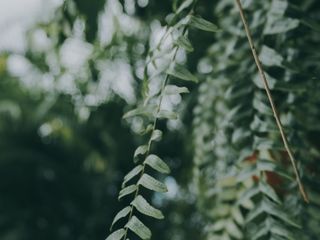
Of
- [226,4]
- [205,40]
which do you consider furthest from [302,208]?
[205,40]

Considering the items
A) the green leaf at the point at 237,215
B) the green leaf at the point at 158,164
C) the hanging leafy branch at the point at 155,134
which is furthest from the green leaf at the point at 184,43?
the green leaf at the point at 237,215

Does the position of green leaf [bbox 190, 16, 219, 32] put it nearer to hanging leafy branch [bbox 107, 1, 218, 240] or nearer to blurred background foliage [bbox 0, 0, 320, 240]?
hanging leafy branch [bbox 107, 1, 218, 240]

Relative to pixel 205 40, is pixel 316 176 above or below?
below

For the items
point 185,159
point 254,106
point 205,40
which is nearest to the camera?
point 254,106

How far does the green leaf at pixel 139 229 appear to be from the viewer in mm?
435

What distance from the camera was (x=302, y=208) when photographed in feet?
2.05

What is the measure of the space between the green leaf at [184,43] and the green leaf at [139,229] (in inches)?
6.4

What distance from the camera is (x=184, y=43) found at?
0.50 metres

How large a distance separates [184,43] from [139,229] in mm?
175

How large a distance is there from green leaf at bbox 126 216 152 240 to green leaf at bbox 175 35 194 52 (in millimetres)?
162

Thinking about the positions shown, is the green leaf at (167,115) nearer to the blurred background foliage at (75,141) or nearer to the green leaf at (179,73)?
the green leaf at (179,73)

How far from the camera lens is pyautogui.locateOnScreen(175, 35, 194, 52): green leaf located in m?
0.49

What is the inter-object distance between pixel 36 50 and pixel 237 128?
2.62 feet

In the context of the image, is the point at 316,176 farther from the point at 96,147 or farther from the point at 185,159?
the point at 96,147
